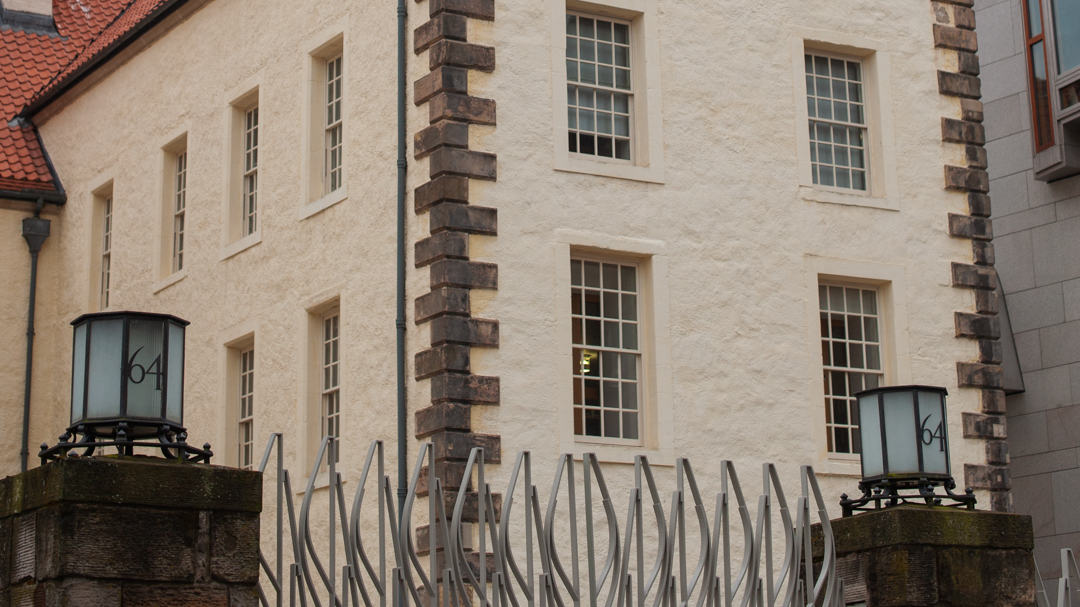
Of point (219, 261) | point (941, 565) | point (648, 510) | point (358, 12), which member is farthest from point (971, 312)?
point (941, 565)

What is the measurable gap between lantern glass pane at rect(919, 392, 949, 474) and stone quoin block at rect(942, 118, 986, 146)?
9085 mm

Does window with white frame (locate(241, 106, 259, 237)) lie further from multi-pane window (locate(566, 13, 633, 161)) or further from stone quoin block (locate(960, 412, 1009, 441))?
stone quoin block (locate(960, 412, 1009, 441))

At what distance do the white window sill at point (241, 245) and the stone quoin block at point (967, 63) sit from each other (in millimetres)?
8246

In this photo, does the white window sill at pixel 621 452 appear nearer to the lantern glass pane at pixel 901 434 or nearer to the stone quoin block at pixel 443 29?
the stone quoin block at pixel 443 29

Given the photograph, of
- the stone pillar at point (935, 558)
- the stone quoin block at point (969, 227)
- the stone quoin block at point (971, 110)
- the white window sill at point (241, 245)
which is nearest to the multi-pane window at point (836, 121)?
the stone quoin block at point (969, 227)

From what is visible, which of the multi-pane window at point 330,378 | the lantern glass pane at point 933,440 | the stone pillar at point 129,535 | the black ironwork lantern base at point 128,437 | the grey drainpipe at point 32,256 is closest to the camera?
the stone pillar at point 129,535

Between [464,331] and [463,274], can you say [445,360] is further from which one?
[463,274]

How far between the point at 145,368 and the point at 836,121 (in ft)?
38.6

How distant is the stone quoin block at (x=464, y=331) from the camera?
14406mm

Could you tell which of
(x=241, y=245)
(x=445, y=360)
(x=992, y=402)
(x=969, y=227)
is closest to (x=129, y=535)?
(x=445, y=360)

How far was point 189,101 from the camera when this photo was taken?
19984mm

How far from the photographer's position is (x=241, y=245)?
18.2m

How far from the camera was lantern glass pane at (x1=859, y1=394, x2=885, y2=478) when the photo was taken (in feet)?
30.0

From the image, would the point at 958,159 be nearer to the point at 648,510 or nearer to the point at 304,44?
the point at 648,510
